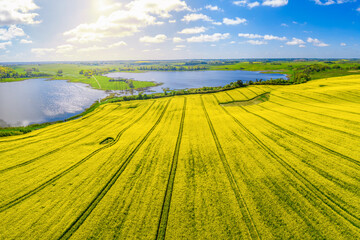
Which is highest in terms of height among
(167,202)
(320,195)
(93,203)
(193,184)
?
(193,184)

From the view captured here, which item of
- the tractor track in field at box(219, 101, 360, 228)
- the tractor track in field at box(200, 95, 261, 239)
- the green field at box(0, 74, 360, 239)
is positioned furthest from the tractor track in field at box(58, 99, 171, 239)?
the tractor track in field at box(219, 101, 360, 228)

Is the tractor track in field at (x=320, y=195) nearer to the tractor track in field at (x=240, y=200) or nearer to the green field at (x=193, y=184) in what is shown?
the green field at (x=193, y=184)

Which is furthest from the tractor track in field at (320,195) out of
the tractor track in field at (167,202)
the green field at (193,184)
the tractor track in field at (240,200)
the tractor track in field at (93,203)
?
the tractor track in field at (93,203)

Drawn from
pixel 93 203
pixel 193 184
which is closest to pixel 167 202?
pixel 193 184

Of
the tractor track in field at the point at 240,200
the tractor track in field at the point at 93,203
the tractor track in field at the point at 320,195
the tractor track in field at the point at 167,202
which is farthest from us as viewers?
the tractor track in field at the point at 93,203

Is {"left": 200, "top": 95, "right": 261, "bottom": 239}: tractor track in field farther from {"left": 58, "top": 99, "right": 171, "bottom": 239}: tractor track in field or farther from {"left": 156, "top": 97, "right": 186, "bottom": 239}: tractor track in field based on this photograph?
{"left": 58, "top": 99, "right": 171, "bottom": 239}: tractor track in field

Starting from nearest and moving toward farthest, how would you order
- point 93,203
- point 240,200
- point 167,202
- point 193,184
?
point 240,200 < point 167,202 < point 93,203 < point 193,184

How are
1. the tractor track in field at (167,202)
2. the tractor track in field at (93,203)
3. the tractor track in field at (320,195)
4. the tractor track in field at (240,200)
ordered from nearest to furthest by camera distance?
the tractor track in field at (240,200) → the tractor track in field at (167,202) → the tractor track in field at (320,195) → the tractor track in field at (93,203)

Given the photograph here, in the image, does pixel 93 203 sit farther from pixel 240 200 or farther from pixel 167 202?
pixel 240 200
